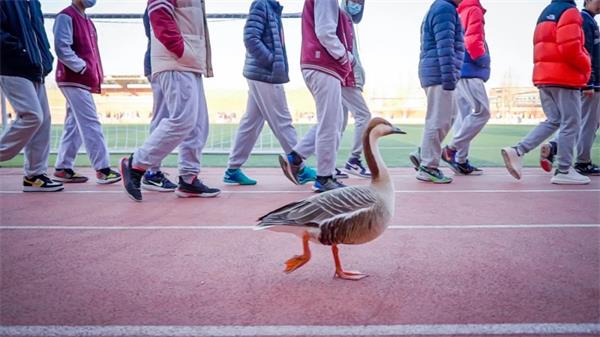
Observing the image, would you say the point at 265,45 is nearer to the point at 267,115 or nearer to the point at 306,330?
the point at 267,115

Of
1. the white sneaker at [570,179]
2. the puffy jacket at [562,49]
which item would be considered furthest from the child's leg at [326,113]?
the white sneaker at [570,179]

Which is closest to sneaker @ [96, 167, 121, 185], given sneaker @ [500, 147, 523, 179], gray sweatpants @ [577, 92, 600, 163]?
sneaker @ [500, 147, 523, 179]

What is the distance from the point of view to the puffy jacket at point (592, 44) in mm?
6461

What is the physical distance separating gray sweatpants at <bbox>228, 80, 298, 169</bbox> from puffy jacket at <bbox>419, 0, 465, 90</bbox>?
1920mm

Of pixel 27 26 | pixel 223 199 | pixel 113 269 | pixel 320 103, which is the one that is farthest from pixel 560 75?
pixel 27 26

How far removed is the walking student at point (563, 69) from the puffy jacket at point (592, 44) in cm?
45

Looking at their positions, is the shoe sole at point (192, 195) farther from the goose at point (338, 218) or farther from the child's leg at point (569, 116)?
the child's leg at point (569, 116)

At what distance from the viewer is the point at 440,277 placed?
2738 millimetres

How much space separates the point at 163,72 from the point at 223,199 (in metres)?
1.51

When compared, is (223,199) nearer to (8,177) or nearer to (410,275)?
(410,275)

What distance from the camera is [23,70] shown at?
5148mm

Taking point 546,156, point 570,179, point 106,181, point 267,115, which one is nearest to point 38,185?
point 106,181

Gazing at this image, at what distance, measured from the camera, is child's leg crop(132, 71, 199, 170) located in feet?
16.2

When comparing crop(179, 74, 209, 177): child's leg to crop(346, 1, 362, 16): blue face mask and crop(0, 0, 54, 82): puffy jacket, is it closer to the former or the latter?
crop(0, 0, 54, 82): puffy jacket
